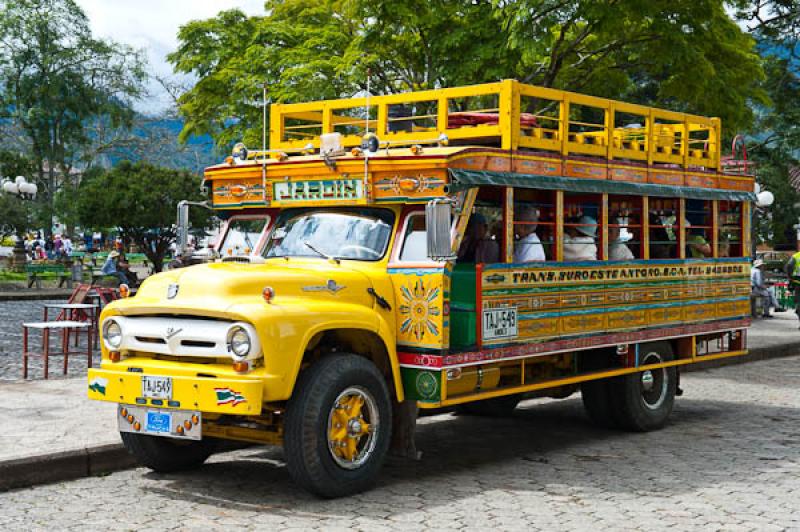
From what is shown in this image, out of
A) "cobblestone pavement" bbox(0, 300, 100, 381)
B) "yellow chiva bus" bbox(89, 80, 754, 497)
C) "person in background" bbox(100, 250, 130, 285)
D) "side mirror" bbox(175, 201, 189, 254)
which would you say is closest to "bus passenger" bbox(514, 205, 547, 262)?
"yellow chiva bus" bbox(89, 80, 754, 497)

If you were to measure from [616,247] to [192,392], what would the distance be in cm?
480

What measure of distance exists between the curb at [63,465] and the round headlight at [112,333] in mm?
1113

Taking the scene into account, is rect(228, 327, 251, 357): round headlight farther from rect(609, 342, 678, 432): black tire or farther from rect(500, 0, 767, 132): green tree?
rect(500, 0, 767, 132): green tree

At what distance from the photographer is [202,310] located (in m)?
7.00

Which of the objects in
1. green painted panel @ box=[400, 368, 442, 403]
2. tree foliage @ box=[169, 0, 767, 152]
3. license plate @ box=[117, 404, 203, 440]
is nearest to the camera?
license plate @ box=[117, 404, 203, 440]

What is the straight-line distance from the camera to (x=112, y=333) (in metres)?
7.59

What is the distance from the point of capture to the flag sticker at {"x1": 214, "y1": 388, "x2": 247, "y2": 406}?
6789mm

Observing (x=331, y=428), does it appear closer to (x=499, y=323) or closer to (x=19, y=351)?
(x=499, y=323)

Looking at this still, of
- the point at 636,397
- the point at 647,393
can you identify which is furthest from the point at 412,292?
the point at 647,393

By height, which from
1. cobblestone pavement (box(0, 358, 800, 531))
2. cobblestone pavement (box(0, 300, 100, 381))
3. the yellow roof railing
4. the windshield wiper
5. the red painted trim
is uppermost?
the yellow roof railing

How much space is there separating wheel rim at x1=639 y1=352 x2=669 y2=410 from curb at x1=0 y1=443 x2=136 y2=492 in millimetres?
5045

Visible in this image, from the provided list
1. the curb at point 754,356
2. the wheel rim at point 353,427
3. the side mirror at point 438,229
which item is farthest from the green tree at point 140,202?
the side mirror at point 438,229

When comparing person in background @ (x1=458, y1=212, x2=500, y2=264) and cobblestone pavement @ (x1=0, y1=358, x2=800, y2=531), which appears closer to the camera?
cobblestone pavement @ (x1=0, y1=358, x2=800, y2=531)

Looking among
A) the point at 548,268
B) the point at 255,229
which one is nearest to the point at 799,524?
the point at 548,268
